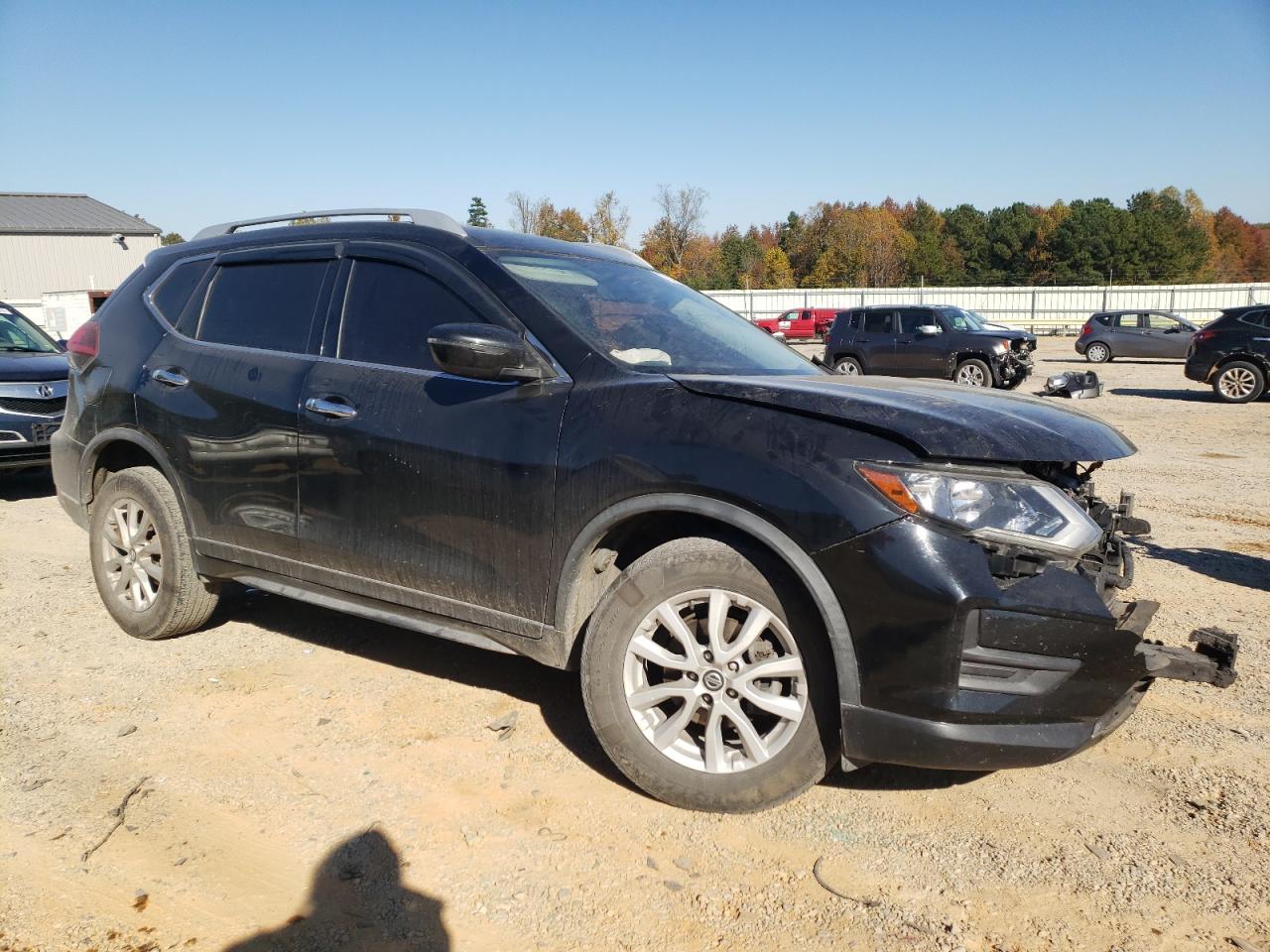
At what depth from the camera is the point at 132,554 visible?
14.6ft

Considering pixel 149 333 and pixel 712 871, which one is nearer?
pixel 712 871

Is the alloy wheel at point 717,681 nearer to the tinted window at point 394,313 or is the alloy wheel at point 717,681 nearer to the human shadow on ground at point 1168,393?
the tinted window at point 394,313

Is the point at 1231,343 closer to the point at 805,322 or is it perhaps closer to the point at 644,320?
the point at 644,320

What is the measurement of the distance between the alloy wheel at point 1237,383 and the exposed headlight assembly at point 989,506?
1589cm

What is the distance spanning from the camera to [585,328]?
330 cm

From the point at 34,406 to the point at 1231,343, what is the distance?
17.3 meters

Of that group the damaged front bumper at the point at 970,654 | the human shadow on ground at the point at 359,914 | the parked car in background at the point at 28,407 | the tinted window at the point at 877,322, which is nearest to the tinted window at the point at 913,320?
the tinted window at the point at 877,322

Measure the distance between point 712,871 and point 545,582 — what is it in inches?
41.4

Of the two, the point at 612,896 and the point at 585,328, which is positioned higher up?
the point at 585,328

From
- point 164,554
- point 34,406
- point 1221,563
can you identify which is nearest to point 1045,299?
point 1221,563

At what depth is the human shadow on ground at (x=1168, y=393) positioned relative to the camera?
16928mm

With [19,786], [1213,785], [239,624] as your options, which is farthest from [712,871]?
[239,624]

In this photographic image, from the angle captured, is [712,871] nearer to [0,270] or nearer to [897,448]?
[897,448]

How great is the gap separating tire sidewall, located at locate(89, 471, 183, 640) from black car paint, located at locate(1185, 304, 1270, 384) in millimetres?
16905
